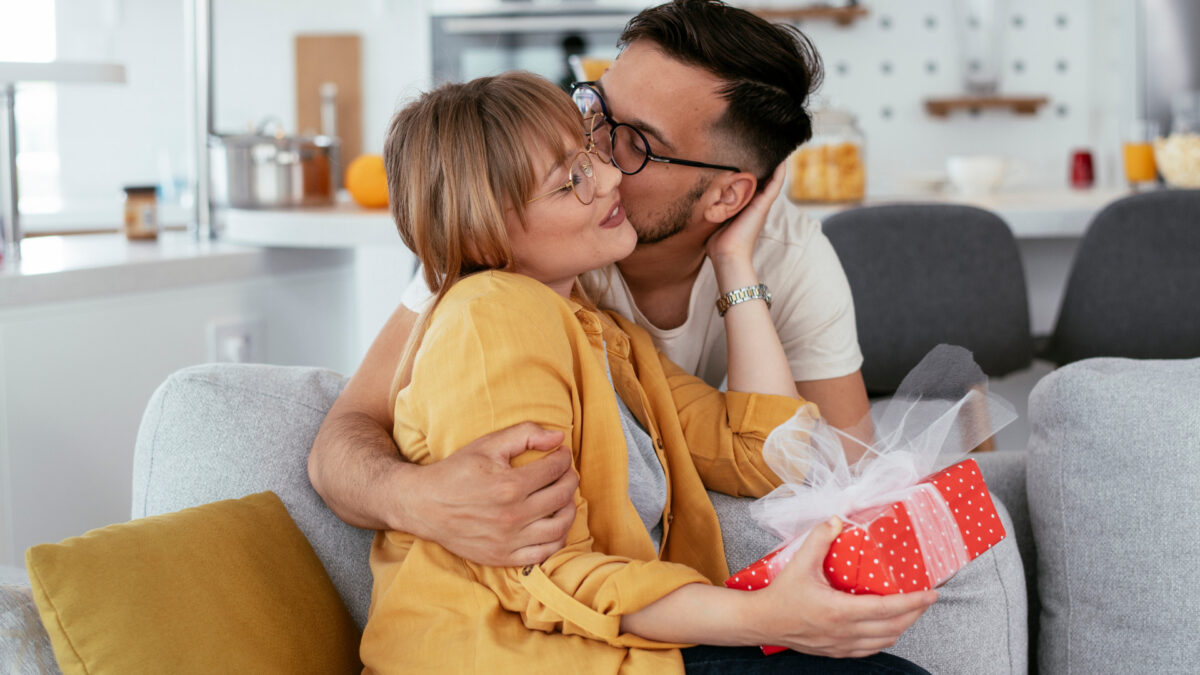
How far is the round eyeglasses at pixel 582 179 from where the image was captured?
4.04ft

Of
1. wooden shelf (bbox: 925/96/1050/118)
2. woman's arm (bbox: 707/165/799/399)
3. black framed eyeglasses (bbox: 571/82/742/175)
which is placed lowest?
woman's arm (bbox: 707/165/799/399)

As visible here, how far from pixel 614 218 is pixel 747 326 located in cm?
26

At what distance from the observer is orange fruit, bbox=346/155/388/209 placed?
106 inches

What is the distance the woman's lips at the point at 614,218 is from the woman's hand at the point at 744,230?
25 centimetres

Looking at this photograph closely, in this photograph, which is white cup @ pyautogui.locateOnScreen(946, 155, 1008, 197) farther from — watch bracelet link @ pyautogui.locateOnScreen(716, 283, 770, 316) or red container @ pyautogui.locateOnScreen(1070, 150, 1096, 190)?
watch bracelet link @ pyautogui.locateOnScreen(716, 283, 770, 316)

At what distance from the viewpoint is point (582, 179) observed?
1246 mm

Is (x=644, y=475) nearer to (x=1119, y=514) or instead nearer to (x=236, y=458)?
(x=236, y=458)

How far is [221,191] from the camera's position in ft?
9.04

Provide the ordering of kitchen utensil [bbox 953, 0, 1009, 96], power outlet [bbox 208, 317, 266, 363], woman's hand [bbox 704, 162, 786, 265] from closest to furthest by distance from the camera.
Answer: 1. woman's hand [bbox 704, 162, 786, 265]
2. power outlet [bbox 208, 317, 266, 363]
3. kitchen utensil [bbox 953, 0, 1009, 96]

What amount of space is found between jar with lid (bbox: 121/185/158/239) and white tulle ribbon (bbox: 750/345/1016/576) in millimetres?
2012

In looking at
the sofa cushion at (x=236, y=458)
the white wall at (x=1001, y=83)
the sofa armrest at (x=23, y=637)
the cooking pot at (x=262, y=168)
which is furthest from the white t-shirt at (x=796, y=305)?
the white wall at (x=1001, y=83)

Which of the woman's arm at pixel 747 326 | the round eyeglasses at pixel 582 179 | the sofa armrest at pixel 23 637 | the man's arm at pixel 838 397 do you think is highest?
the round eyeglasses at pixel 582 179

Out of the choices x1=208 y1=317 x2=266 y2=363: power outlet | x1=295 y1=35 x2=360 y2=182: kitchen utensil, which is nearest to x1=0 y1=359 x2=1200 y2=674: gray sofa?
x1=208 y1=317 x2=266 y2=363: power outlet

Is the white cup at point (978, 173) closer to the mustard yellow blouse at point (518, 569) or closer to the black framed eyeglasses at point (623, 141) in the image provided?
the black framed eyeglasses at point (623, 141)
